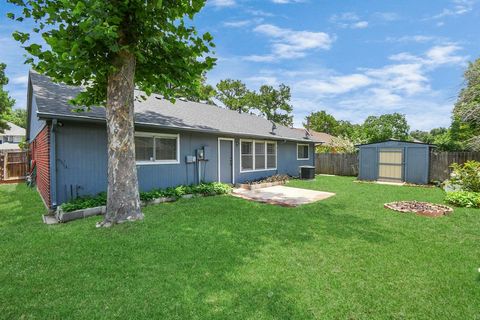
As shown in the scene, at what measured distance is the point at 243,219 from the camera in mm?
5734

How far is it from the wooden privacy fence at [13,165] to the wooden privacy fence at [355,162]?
59.4ft

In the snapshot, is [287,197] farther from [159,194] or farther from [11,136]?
[11,136]

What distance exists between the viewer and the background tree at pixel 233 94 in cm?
3169

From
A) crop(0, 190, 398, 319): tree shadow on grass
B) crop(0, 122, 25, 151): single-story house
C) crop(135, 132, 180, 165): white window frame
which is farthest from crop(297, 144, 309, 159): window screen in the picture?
crop(0, 122, 25, 151): single-story house

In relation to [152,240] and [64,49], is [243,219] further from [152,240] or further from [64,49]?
[64,49]

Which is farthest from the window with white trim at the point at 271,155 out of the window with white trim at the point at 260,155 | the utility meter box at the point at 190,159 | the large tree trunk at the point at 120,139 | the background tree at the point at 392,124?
the background tree at the point at 392,124

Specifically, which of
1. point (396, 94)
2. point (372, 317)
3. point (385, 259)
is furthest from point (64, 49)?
point (396, 94)

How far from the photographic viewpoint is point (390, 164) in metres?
13.4

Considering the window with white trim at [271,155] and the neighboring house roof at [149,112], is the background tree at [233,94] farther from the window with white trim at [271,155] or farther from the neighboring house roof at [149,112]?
the neighboring house roof at [149,112]

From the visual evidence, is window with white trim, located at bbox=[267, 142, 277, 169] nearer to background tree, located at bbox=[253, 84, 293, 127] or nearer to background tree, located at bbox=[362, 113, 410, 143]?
background tree, located at bbox=[253, 84, 293, 127]

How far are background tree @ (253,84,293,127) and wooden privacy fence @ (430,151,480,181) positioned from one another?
25540mm

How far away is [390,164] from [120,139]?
527 inches

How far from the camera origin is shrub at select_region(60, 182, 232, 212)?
605 cm

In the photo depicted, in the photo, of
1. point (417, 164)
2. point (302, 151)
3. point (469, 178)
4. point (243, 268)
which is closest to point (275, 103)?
point (302, 151)
